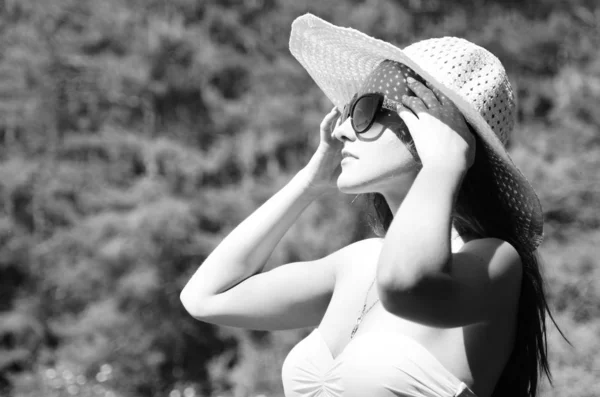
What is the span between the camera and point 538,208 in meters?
1.68

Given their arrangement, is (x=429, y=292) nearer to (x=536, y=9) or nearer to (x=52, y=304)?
(x=536, y=9)

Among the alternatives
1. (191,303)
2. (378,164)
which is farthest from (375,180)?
(191,303)

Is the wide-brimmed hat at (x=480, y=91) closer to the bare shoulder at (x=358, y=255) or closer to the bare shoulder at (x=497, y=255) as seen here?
the bare shoulder at (x=497, y=255)

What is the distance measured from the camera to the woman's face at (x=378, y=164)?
1.65 meters

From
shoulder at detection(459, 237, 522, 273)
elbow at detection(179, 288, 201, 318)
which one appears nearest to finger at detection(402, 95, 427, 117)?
shoulder at detection(459, 237, 522, 273)

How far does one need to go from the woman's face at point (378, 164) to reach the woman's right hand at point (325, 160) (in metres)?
0.25

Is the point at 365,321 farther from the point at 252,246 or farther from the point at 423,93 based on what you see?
the point at 423,93

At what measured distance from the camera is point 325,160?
6.38 feet

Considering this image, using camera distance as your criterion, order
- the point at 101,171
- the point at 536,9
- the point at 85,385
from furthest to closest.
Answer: the point at 101,171 < the point at 536,9 < the point at 85,385

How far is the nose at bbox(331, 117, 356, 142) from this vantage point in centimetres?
172

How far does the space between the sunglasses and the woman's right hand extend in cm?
23

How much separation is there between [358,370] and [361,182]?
0.37 meters

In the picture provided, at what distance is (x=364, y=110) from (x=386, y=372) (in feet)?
1.71

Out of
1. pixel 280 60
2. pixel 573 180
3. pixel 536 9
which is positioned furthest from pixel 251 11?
pixel 573 180
